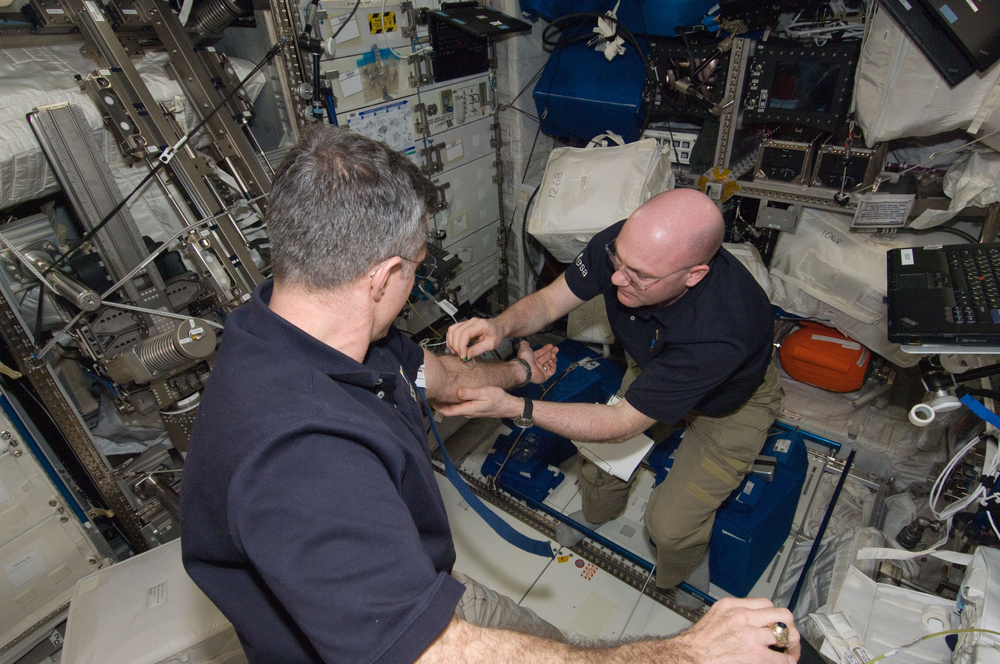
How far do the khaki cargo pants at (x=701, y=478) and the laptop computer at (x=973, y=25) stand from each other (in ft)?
5.61

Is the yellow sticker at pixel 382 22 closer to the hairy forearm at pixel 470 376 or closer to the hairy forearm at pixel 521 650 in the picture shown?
the hairy forearm at pixel 470 376

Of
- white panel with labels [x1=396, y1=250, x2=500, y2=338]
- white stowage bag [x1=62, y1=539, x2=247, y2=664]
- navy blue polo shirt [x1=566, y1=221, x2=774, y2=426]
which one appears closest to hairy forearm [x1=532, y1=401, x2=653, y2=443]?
navy blue polo shirt [x1=566, y1=221, x2=774, y2=426]

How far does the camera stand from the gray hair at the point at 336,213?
1.16 m

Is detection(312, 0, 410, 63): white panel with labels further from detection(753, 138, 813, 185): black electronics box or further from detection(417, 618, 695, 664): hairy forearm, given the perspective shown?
detection(417, 618, 695, 664): hairy forearm

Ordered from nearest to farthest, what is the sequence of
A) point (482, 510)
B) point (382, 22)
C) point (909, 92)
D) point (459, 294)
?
1. point (482, 510)
2. point (909, 92)
3. point (382, 22)
4. point (459, 294)

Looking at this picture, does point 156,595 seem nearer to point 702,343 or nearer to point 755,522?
point 702,343

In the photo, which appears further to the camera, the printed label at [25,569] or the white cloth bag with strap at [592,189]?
the white cloth bag with strap at [592,189]

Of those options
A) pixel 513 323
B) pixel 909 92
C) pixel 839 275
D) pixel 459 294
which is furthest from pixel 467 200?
pixel 909 92

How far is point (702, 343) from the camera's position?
6.72 ft

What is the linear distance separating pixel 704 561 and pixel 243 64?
12.0 feet

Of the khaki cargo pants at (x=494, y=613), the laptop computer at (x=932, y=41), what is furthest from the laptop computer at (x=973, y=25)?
the khaki cargo pants at (x=494, y=613)

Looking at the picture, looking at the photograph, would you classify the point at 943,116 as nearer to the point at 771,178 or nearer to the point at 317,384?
the point at 771,178

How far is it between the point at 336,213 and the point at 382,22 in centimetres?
263

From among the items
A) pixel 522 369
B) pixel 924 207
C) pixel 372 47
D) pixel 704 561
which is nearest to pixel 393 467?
pixel 522 369
